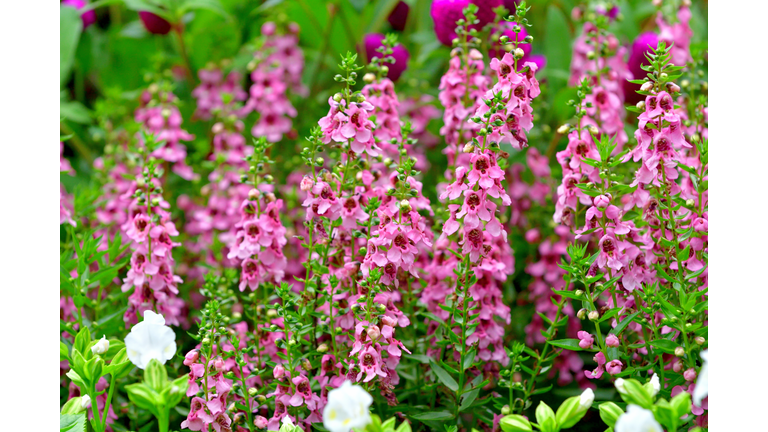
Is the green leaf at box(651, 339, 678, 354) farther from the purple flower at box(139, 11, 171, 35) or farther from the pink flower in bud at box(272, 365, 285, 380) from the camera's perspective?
the purple flower at box(139, 11, 171, 35)

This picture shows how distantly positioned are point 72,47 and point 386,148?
0.66 m

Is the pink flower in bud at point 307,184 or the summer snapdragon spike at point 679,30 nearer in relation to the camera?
the pink flower in bud at point 307,184

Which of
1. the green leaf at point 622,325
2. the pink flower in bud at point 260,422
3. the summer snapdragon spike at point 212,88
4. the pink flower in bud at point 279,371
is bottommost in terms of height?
the pink flower in bud at point 260,422

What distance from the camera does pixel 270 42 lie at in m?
1.17

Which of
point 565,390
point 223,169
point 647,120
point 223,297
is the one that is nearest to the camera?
point 647,120

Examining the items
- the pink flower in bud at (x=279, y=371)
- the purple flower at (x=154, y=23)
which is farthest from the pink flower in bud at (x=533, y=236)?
the purple flower at (x=154, y=23)

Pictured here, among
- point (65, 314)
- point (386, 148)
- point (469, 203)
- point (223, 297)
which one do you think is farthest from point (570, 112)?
point (65, 314)

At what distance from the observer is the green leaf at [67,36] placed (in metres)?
1.15

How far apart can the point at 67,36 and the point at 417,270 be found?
31.4 inches

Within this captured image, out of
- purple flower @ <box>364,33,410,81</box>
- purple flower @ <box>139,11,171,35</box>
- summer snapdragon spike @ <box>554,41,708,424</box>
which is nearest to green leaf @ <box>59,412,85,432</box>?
summer snapdragon spike @ <box>554,41,708,424</box>

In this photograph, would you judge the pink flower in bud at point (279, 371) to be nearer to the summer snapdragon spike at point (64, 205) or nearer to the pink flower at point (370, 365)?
the pink flower at point (370, 365)

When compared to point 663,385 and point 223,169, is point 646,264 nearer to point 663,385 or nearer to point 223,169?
point 663,385

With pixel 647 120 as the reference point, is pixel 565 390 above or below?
below

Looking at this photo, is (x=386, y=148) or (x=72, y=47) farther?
(x=72, y=47)
